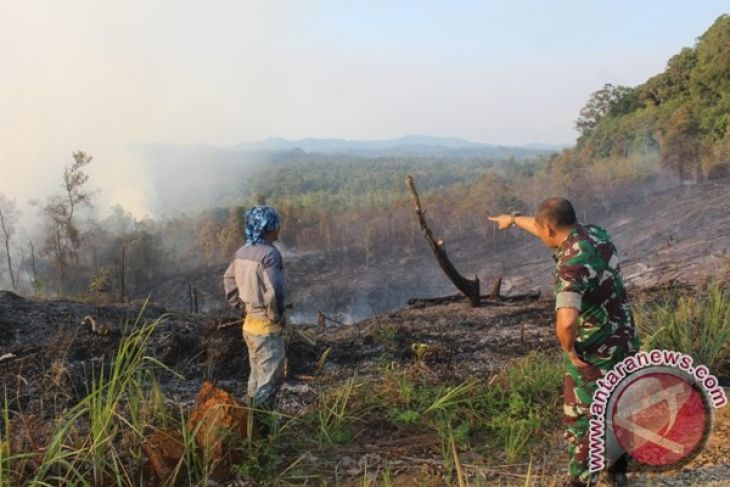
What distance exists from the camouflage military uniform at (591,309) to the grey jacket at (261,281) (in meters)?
1.53

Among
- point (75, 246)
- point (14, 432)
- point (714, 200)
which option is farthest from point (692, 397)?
point (75, 246)

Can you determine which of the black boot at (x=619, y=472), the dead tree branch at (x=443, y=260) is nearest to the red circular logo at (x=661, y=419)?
the black boot at (x=619, y=472)

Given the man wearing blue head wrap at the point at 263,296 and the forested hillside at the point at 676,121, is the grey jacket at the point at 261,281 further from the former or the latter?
the forested hillside at the point at 676,121

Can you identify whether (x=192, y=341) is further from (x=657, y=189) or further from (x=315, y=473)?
(x=657, y=189)

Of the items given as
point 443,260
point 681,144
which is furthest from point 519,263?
point 681,144

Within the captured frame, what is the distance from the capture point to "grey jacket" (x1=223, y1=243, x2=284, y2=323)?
3.25 metres

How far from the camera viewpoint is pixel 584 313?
2.50 m

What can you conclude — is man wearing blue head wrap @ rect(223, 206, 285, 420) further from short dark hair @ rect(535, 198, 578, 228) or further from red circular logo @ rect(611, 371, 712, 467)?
red circular logo @ rect(611, 371, 712, 467)

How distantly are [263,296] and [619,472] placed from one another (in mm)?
2012

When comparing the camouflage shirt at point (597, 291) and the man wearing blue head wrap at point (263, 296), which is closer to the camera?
the camouflage shirt at point (597, 291)

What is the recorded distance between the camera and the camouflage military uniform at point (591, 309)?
2402 mm

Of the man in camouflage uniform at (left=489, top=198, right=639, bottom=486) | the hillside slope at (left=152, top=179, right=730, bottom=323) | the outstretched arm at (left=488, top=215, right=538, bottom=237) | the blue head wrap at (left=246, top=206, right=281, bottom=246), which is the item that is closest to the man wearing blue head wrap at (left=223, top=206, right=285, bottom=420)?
the blue head wrap at (left=246, top=206, right=281, bottom=246)

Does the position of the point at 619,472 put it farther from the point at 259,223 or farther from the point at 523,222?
the point at 259,223

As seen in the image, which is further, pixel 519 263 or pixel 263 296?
pixel 519 263
